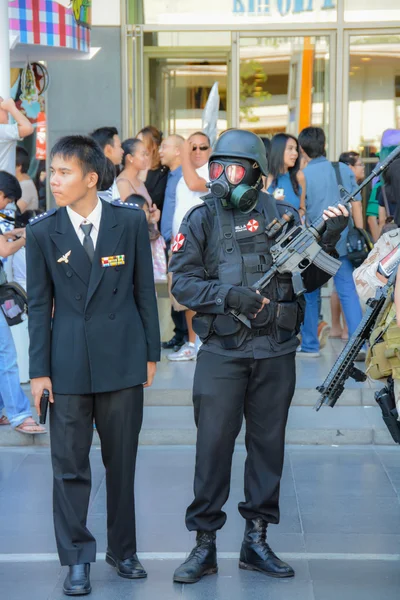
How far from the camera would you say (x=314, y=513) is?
5438 mm

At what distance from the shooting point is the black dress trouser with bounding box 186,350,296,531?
4492 millimetres

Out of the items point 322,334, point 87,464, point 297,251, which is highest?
point 297,251

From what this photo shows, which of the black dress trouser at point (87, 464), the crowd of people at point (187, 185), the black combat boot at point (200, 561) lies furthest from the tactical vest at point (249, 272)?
the crowd of people at point (187, 185)

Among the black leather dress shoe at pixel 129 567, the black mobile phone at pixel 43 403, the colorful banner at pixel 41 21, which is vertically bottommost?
the black leather dress shoe at pixel 129 567

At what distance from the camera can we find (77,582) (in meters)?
4.36

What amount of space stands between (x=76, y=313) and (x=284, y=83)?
7853 millimetres

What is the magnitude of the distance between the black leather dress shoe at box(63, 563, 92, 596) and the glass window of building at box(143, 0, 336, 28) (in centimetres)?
824

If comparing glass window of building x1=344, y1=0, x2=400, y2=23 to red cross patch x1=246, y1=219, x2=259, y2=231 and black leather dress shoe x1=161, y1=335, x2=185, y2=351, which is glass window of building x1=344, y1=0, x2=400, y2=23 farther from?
red cross patch x1=246, y1=219, x2=259, y2=231

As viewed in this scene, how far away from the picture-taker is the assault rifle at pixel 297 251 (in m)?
4.39

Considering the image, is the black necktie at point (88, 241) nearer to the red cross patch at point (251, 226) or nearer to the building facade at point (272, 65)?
the red cross patch at point (251, 226)

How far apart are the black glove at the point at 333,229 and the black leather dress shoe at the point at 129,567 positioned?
1684 mm

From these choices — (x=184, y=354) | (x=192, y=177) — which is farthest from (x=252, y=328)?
(x=184, y=354)

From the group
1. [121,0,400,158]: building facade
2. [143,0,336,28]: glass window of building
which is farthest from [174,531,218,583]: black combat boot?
[143,0,336,28]: glass window of building

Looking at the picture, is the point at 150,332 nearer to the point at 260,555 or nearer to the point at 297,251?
the point at 297,251
